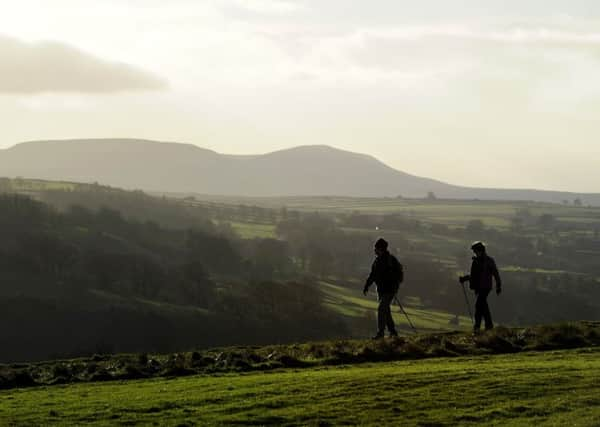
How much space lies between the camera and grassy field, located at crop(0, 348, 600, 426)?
1548 centimetres

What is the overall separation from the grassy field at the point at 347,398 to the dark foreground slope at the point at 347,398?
0.07ft

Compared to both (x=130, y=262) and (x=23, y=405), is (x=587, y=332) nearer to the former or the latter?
(x=23, y=405)

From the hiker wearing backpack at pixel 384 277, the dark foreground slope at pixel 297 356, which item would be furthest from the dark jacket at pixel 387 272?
the dark foreground slope at pixel 297 356

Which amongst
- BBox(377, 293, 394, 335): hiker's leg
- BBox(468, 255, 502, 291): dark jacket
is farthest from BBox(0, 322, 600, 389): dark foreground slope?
BBox(468, 255, 502, 291): dark jacket

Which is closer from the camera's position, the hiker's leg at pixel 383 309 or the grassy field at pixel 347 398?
the grassy field at pixel 347 398

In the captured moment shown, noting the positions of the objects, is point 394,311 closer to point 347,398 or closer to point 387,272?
point 387,272

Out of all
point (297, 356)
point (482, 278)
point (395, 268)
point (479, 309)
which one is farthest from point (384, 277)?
point (297, 356)

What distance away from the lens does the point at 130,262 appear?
138750 mm

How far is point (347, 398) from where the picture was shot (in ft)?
55.8

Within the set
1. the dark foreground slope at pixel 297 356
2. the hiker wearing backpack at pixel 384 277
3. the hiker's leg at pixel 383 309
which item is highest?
the hiker wearing backpack at pixel 384 277

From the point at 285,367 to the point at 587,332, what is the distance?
9.32m

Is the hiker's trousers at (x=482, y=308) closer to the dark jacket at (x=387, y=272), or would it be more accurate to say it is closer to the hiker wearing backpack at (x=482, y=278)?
the hiker wearing backpack at (x=482, y=278)

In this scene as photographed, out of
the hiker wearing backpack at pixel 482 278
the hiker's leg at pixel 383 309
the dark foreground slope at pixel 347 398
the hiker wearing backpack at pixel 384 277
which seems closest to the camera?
the dark foreground slope at pixel 347 398

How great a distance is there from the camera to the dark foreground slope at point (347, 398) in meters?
15.5
